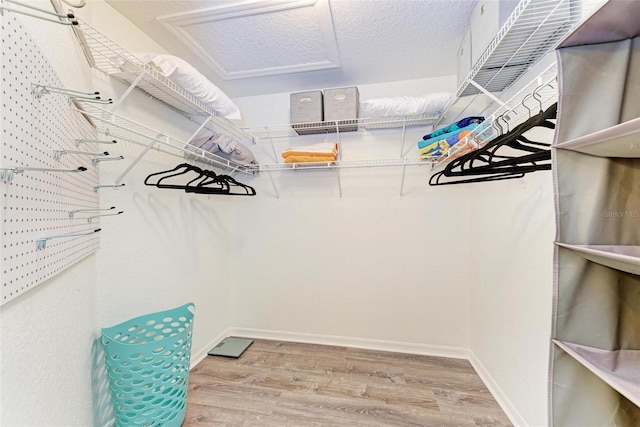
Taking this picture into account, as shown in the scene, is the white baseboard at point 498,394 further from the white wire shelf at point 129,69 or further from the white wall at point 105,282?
the white wire shelf at point 129,69

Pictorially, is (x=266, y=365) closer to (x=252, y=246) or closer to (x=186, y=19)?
(x=252, y=246)

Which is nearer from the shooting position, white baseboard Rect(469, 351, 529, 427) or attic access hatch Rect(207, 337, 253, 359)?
white baseboard Rect(469, 351, 529, 427)

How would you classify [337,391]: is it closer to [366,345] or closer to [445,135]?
[366,345]

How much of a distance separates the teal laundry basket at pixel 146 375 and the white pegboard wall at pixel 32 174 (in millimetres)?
488

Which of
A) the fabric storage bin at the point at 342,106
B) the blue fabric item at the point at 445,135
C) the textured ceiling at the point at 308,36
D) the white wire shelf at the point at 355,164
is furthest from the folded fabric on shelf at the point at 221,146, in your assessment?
the blue fabric item at the point at 445,135

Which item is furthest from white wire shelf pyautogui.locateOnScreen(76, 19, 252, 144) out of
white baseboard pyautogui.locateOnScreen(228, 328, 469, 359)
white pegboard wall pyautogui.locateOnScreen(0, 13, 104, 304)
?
white baseboard pyautogui.locateOnScreen(228, 328, 469, 359)

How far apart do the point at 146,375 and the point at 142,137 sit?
1283mm

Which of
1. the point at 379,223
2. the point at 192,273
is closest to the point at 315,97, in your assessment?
the point at 379,223

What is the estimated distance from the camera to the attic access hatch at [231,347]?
6.95ft

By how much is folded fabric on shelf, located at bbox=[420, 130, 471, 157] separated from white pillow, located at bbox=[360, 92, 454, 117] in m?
0.29

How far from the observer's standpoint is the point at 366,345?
2242 mm

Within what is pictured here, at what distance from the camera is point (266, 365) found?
1982 millimetres

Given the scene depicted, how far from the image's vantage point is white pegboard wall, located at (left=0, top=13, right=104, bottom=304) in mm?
691

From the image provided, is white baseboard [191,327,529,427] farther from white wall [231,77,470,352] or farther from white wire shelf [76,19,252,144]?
white wire shelf [76,19,252,144]
